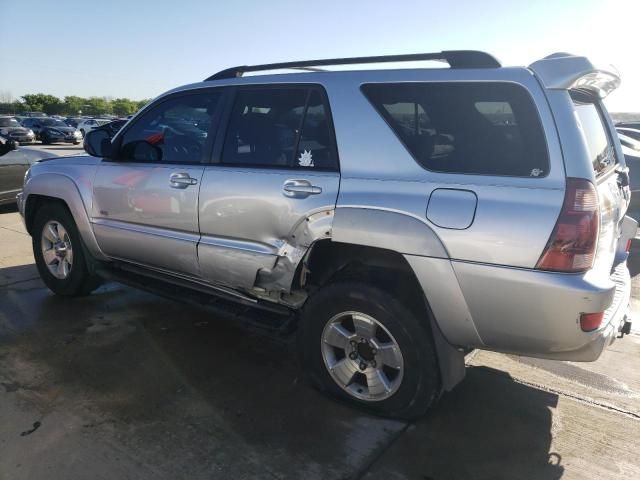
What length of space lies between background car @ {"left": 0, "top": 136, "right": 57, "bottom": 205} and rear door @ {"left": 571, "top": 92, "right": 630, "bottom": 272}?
8.31 metres

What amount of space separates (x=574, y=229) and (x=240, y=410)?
2.04 metres

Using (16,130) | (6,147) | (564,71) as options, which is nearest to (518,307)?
(564,71)

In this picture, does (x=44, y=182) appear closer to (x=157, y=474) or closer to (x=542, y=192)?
(x=157, y=474)

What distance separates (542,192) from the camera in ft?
7.77

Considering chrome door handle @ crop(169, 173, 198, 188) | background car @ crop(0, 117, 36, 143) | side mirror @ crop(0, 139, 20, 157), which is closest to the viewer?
chrome door handle @ crop(169, 173, 198, 188)

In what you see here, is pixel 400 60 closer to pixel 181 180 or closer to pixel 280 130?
pixel 280 130

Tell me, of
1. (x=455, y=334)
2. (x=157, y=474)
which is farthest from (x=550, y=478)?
(x=157, y=474)

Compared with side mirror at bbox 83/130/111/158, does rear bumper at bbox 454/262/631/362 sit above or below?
below

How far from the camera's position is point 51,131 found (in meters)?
29.5

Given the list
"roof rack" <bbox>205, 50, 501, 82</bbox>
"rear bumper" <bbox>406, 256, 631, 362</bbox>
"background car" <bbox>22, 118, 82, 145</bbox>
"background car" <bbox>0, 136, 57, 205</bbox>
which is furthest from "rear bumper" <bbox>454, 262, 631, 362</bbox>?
"background car" <bbox>22, 118, 82, 145</bbox>

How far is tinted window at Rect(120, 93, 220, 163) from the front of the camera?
147 inches

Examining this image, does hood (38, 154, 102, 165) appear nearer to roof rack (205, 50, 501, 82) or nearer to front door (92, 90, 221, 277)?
front door (92, 90, 221, 277)

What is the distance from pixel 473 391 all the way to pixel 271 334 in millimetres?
1350

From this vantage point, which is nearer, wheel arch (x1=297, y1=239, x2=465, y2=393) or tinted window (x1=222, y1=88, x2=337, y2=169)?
wheel arch (x1=297, y1=239, x2=465, y2=393)
